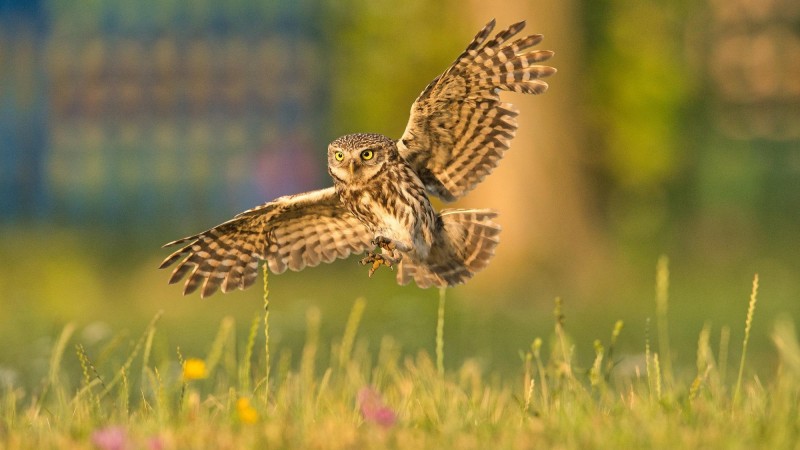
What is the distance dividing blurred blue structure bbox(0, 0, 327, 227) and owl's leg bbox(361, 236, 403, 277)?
12860 mm

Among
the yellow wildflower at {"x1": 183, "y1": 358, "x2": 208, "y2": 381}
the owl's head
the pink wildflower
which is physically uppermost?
the owl's head

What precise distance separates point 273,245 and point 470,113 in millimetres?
963

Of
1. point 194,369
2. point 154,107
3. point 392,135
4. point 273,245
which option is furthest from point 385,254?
point 154,107

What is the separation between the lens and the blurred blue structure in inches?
723

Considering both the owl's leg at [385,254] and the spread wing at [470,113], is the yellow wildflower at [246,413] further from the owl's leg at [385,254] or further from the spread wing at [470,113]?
the spread wing at [470,113]

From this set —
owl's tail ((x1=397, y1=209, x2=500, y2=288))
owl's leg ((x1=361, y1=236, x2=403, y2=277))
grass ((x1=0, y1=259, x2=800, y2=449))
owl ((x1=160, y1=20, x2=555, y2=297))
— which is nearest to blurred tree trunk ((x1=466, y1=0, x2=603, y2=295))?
owl's tail ((x1=397, y1=209, x2=500, y2=288))

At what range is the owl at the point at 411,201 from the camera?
5.52m

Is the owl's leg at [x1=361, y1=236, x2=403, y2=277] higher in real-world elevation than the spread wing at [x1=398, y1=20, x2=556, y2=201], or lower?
lower

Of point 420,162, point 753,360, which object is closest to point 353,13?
point 753,360

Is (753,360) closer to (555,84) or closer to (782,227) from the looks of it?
(555,84)

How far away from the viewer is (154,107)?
60.9ft

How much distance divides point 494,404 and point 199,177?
13568mm

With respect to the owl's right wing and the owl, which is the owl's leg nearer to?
the owl

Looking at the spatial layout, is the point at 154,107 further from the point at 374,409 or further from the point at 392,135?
the point at 374,409
